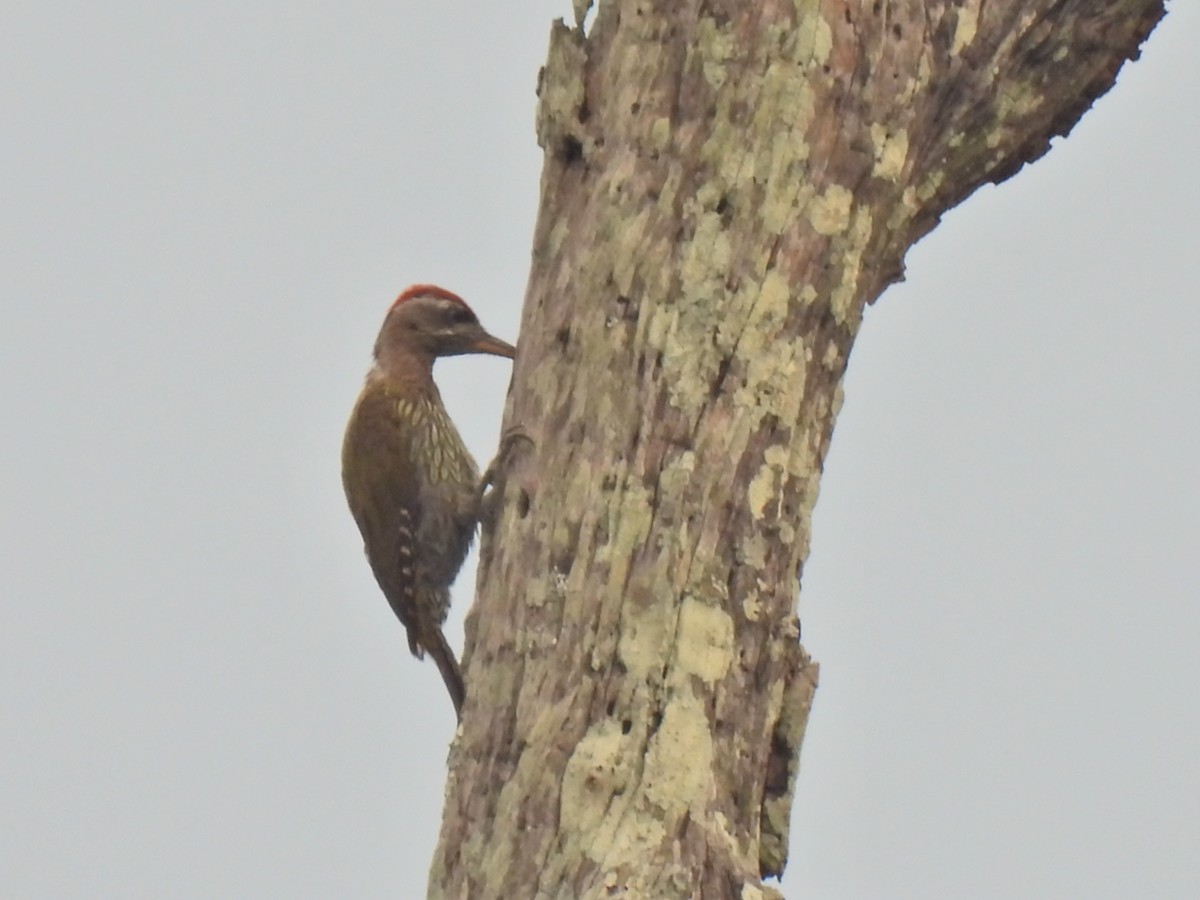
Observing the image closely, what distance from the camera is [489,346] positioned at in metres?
5.60

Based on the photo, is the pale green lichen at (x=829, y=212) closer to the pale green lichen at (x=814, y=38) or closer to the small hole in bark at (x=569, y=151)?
the pale green lichen at (x=814, y=38)

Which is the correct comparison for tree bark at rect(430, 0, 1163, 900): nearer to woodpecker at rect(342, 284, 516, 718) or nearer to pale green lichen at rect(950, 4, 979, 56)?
pale green lichen at rect(950, 4, 979, 56)

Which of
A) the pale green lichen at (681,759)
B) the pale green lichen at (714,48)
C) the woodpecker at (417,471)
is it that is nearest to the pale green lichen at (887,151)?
the pale green lichen at (714,48)

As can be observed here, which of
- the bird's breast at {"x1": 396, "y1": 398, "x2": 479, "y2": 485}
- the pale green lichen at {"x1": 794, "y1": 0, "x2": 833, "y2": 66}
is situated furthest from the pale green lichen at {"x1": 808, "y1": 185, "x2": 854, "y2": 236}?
the bird's breast at {"x1": 396, "y1": 398, "x2": 479, "y2": 485}

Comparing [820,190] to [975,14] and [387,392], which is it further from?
[387,392]

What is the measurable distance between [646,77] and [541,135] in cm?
26

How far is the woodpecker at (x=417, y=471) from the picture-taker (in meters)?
5.34

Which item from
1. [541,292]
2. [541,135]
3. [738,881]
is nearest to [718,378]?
[541,292]

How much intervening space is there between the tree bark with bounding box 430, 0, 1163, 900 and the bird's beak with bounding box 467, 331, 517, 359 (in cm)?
194

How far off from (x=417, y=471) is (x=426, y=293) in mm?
639

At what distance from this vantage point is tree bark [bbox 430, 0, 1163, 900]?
3.19 m

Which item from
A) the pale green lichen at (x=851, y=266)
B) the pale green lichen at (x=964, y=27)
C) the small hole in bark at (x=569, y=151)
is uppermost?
the pale green lichen at (x=964, y=27)

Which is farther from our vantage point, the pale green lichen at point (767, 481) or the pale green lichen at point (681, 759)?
the pale green lichen at point (767, 481)

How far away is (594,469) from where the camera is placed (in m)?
3.36
